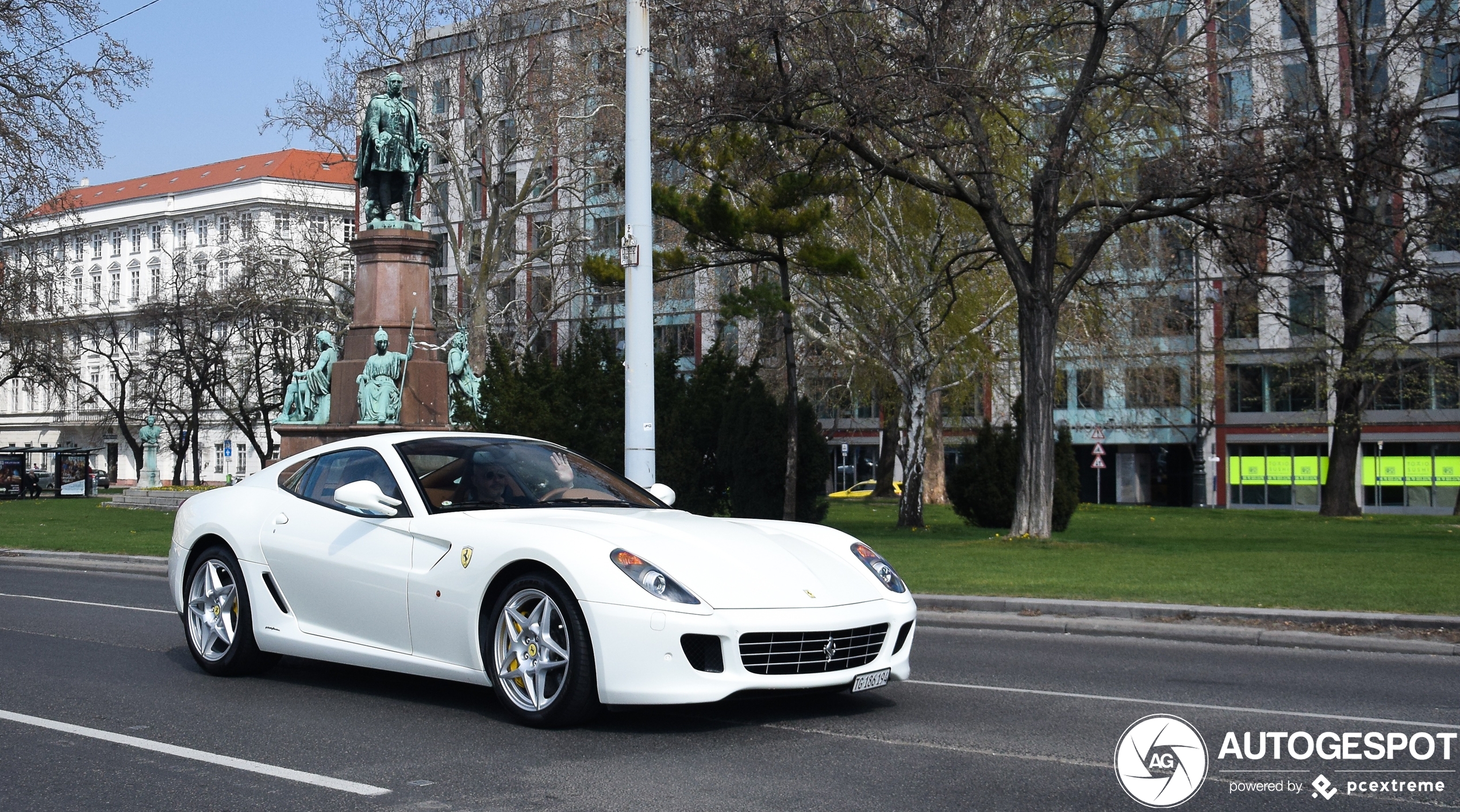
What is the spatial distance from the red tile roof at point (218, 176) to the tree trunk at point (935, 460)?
58.2 m

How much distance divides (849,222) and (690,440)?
7438 millimetres

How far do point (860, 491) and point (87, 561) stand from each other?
48.7 m

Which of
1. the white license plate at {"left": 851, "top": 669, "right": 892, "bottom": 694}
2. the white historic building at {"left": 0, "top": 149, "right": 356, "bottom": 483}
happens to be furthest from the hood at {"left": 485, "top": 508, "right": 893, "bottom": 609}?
the white historic building at {"left": 0, "top": 149, "right": 356, "bottom": 483}

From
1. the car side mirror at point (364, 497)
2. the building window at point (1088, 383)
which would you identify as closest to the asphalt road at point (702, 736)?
the car side mirror at point (364, 497)

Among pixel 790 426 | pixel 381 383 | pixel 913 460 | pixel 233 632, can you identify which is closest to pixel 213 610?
pixel 233 632

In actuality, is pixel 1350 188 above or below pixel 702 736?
above

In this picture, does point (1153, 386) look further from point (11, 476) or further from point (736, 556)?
point (11, 476)

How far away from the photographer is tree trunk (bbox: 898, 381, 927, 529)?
28578mm

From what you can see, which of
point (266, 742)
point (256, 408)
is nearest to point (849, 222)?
point (266, 742)

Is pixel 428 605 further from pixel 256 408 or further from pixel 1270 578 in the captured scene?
pixel 256 408

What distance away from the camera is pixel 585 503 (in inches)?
299

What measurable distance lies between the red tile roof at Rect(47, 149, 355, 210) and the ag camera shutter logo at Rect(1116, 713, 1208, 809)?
302 feet

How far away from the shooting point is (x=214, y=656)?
8.33 m

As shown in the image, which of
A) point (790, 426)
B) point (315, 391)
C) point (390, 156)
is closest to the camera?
point (790, 426)
